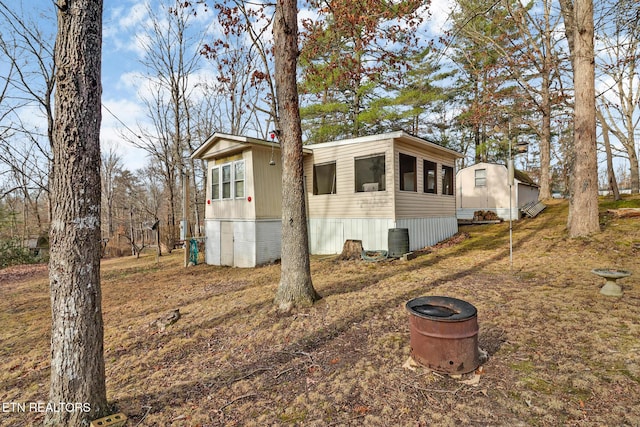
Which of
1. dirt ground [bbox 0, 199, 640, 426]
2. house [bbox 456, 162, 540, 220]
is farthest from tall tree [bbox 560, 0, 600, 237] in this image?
house [bbox 456, 162, 540, 220]

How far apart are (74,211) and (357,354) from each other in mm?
2982

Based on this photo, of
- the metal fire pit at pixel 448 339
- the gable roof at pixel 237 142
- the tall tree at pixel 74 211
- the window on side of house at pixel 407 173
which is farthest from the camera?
the window on side of house at pixel 407 173

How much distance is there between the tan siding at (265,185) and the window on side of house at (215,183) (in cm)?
216

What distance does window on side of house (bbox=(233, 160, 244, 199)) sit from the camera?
33.1 ft

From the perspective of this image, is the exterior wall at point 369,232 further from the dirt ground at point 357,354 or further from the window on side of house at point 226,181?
the window on side of house at point 226,181

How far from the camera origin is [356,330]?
3996mm

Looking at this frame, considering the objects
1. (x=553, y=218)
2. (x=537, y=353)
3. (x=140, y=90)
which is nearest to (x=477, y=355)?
(x=537, y=353)

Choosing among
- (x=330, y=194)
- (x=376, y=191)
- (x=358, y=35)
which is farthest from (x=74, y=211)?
(x=330, y=194)

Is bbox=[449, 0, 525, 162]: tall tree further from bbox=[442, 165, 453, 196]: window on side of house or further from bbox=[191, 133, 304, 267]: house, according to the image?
bbox=[191, 133, 304, 267]: house

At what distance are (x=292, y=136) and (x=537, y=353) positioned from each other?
4.21 meters

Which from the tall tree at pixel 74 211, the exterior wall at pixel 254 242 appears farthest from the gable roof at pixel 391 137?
the tall tree at pixel 74 211

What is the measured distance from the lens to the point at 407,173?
34.9 ft

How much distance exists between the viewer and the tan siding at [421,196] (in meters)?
9.50

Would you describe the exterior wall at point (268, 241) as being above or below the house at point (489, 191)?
below
